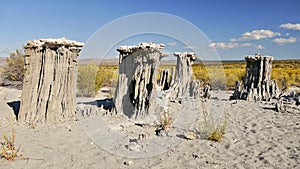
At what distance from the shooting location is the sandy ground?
4.36m

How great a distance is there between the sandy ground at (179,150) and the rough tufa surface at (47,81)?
379 mm

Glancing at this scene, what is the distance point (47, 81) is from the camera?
21.9ft

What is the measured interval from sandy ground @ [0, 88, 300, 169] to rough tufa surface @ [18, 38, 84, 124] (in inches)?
14.9

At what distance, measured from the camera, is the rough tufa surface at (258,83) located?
1157 centimetres

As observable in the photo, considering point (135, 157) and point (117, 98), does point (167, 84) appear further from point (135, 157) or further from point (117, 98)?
point (135, 157)

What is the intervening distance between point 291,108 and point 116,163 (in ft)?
23.6

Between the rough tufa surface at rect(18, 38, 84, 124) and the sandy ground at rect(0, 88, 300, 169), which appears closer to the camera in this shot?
the sandy ground at rect(0, 88, 300, 169)

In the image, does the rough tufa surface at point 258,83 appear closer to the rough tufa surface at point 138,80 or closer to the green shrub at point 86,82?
the rough tufa surface at point 138,80

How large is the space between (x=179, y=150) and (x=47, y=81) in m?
3.73

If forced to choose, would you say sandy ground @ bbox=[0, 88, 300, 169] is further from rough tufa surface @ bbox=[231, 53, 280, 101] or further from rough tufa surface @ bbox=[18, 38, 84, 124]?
rough tufa surface @ bbox=[231, 53, 280, 101]

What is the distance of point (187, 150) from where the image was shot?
4.98 metres

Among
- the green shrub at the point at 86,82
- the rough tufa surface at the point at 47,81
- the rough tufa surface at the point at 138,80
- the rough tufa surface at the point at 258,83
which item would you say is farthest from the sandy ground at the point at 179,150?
the green shrub at the point at 86,82

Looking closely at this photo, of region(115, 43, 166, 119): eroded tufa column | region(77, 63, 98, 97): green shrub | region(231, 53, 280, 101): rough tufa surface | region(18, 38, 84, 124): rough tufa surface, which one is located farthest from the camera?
region(77, 63, 98, 97): green shrub

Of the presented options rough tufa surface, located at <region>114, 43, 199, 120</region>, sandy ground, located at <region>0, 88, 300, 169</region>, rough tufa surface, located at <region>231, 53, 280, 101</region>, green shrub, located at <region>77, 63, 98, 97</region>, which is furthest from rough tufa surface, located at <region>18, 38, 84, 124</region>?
rough tufa surface, located at <region>231, 53, 280, 101</region>
